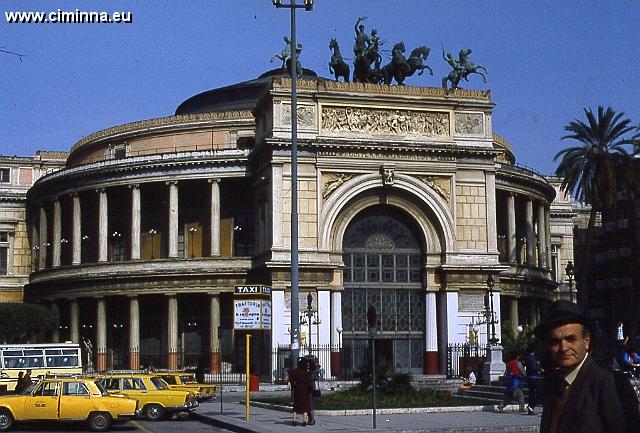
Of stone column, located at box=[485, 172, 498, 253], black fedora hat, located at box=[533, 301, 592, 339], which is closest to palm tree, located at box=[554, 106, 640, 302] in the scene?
stone column, located at box=[485, 172, 498, 253]

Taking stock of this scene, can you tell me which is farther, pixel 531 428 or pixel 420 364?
pixel 420 364

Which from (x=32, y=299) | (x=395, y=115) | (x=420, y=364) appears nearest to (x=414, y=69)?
(x=395, y=115)

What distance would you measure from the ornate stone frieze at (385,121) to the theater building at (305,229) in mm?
76

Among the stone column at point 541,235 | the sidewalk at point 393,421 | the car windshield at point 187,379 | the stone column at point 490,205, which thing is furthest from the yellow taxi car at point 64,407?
the stone column at point 541,235

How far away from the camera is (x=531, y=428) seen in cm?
2666

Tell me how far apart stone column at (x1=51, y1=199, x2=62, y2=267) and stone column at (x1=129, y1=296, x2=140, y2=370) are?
851 cm

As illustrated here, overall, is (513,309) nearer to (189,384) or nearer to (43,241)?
(43,241)

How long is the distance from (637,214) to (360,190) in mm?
39383

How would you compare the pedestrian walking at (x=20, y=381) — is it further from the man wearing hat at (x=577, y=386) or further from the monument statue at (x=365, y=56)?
the man wearing hat at (x=577, y=386)

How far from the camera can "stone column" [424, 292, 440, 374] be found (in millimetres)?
57938

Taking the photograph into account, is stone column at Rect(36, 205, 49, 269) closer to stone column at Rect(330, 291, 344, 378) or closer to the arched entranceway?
the arched entranceway

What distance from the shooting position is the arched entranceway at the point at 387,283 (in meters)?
58.7

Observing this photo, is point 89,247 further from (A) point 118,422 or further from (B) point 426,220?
(A) point 118,422

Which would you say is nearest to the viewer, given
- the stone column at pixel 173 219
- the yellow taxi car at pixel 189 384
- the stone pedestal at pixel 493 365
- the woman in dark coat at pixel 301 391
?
the woman in dark coat at pixel 301 391
